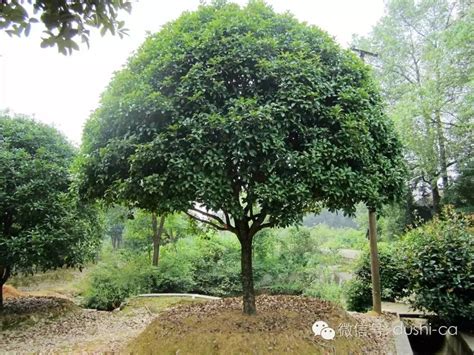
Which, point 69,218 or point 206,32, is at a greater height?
point 206,32

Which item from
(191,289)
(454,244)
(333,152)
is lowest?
(191,289)

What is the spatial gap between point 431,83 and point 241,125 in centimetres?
1237

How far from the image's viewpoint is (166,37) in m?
3.94

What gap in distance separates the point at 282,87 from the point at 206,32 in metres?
1.04

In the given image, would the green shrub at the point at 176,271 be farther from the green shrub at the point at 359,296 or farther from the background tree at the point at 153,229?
the green shrub at the point at 359,296

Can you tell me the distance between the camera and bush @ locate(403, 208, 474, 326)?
5207 millimetres

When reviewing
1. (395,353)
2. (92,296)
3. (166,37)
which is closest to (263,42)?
(166,37)

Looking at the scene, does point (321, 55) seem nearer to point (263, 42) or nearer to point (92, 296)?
point (263, 42)

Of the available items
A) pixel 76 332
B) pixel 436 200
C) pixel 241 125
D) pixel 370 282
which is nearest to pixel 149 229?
pixel 76 332

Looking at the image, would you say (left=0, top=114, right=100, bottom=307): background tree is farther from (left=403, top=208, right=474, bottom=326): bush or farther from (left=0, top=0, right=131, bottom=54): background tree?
(left=403, top=208, right=474, bottom=326): bush

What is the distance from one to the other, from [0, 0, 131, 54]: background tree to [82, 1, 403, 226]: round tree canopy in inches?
61.5

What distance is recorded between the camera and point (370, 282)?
7.38m

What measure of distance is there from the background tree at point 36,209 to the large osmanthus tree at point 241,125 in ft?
9.07

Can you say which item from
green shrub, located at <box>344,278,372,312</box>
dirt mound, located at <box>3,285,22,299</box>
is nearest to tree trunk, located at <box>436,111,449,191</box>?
green shrub, located at <box>344,278,372,312</box>
